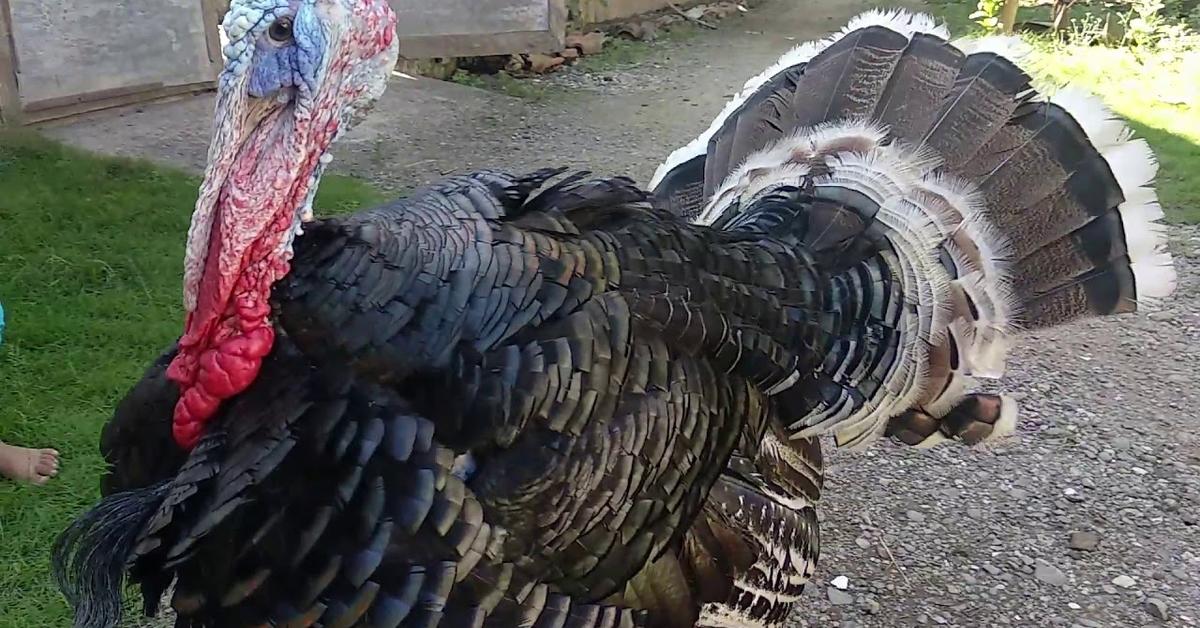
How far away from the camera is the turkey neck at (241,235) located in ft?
6.41

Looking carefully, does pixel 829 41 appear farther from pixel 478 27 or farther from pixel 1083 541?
pixel 478 27

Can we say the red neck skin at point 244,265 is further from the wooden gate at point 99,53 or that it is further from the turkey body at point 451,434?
the wooden gate at point 99,53

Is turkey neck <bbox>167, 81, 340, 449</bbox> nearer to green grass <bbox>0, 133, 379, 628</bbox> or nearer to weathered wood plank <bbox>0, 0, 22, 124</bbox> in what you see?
green grass <bbox>0, 133, 379, 628</bbox>

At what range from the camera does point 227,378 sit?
1.95 m

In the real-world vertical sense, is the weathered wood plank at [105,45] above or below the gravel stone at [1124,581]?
above

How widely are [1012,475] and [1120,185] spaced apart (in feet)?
4.32

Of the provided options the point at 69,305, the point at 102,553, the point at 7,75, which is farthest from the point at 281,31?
the point at 7,75

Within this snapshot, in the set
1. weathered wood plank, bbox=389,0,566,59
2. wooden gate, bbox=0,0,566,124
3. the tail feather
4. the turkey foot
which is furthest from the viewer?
weathered wood plank, bbox=389,0,566,59

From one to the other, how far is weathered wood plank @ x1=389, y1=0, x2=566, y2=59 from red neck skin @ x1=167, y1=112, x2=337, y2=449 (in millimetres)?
6336

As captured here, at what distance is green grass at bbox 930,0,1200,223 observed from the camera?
6.11 meters

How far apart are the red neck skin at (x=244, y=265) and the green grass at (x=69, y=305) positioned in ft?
4.83

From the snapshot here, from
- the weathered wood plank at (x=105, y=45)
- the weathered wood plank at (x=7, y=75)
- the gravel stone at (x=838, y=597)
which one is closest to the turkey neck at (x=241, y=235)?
the gravel stone at (x=838, y=597)

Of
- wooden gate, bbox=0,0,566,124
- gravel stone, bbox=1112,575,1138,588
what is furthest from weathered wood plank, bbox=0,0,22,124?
gravel stone, bbox=1112,575,1138,588

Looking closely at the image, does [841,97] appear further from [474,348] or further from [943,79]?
[474,348]
